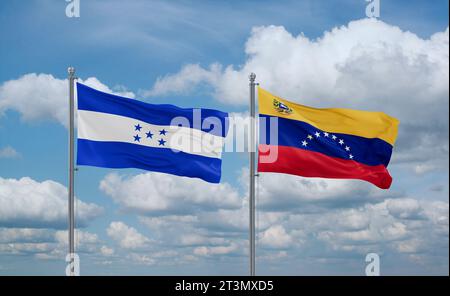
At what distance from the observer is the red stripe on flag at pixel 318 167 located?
90.9ft

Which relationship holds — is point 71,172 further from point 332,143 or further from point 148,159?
point 332,143

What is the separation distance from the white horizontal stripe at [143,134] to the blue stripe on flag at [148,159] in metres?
0.20

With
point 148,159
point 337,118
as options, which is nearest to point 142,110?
point 148,159

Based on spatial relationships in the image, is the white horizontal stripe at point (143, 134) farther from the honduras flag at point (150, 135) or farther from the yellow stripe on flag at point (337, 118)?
the yellow stripe on flag at point (337, 118)

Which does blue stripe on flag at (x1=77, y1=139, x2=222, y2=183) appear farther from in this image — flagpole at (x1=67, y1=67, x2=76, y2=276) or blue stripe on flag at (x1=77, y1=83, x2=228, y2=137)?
blue stripe on flag at (x1=77, y1=83, x2=228, y2=137)

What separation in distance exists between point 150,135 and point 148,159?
978 millimetres

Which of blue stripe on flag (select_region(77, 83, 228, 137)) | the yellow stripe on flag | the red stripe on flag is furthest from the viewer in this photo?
the yellow stripe on flag

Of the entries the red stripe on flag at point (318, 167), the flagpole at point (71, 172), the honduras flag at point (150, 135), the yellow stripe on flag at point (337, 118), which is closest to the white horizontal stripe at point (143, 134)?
the honduras flag at point (150, 135)

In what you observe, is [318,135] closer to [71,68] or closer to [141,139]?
[141,139]

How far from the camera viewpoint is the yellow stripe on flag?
92.4ft

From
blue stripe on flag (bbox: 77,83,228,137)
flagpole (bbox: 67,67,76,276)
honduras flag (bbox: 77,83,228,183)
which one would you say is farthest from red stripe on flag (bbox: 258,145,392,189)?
flagpole (bbox: 67,67,76,276)

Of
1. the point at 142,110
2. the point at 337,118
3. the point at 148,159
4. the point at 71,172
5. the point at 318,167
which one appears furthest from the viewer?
the point at 337,118

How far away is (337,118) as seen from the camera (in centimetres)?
2931

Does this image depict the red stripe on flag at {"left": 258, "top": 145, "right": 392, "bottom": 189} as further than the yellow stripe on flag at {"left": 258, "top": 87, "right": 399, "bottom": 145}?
A: No
